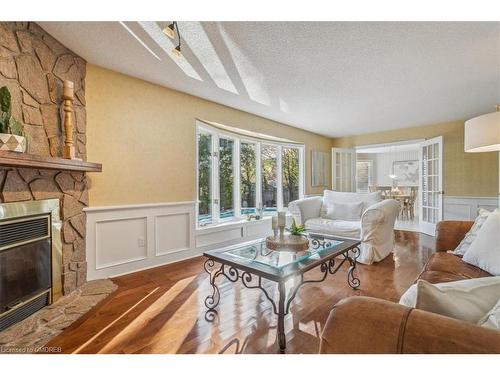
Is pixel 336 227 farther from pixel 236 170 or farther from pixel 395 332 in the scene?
pixel 395 332

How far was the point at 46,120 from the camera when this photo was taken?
217 centimetres

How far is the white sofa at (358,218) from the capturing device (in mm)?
3141

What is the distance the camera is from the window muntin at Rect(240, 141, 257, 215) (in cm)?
438

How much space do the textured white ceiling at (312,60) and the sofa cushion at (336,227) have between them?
1.76 meters

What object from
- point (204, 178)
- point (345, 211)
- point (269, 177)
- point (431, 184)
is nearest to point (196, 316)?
point (204, 178)

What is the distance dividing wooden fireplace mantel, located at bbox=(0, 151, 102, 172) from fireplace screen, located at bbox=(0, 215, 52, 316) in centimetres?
45

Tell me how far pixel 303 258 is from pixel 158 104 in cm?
250

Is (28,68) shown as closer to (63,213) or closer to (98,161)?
(98,161)

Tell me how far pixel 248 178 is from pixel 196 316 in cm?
285

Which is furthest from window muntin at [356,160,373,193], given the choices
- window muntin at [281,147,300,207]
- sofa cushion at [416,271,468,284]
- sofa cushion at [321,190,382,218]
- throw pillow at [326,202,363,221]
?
sofa cushion at [416,271,468,284]

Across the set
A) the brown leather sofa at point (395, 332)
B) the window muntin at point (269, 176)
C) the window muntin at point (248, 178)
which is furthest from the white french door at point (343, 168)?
the brown leather sofa at point (395, 332)

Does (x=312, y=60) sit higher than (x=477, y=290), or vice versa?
(x=312, y=60)

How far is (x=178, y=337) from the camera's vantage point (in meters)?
1.65
